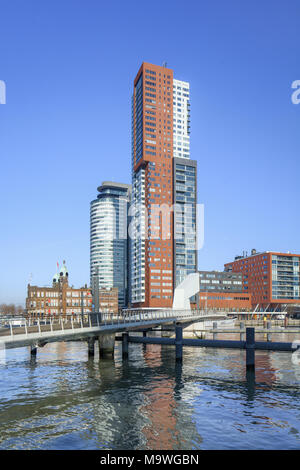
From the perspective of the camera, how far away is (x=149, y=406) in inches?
1289

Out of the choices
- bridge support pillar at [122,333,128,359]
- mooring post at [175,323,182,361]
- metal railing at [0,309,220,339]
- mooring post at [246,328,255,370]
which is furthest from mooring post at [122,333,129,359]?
mooring post at [246,328,255,370]

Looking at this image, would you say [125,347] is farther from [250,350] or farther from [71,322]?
[250,350]

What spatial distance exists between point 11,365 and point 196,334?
188 feet

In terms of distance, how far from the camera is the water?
2458 centimetres

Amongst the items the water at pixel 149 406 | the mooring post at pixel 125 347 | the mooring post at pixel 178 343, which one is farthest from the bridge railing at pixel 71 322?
the mooring post at pixel 178 343

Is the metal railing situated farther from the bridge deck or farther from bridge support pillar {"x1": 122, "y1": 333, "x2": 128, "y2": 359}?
bridge support pillar {"x1": 122, "y1": 333, "x2": 128, "y2": 359}

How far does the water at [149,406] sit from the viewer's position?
80.6 feet

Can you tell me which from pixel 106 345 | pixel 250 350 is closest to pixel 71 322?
pixel 106 345

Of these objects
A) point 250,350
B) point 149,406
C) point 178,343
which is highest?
point 250,350

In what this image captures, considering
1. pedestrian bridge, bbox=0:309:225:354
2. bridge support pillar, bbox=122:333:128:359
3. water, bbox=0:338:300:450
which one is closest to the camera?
water, bbox=0:338:300:450
